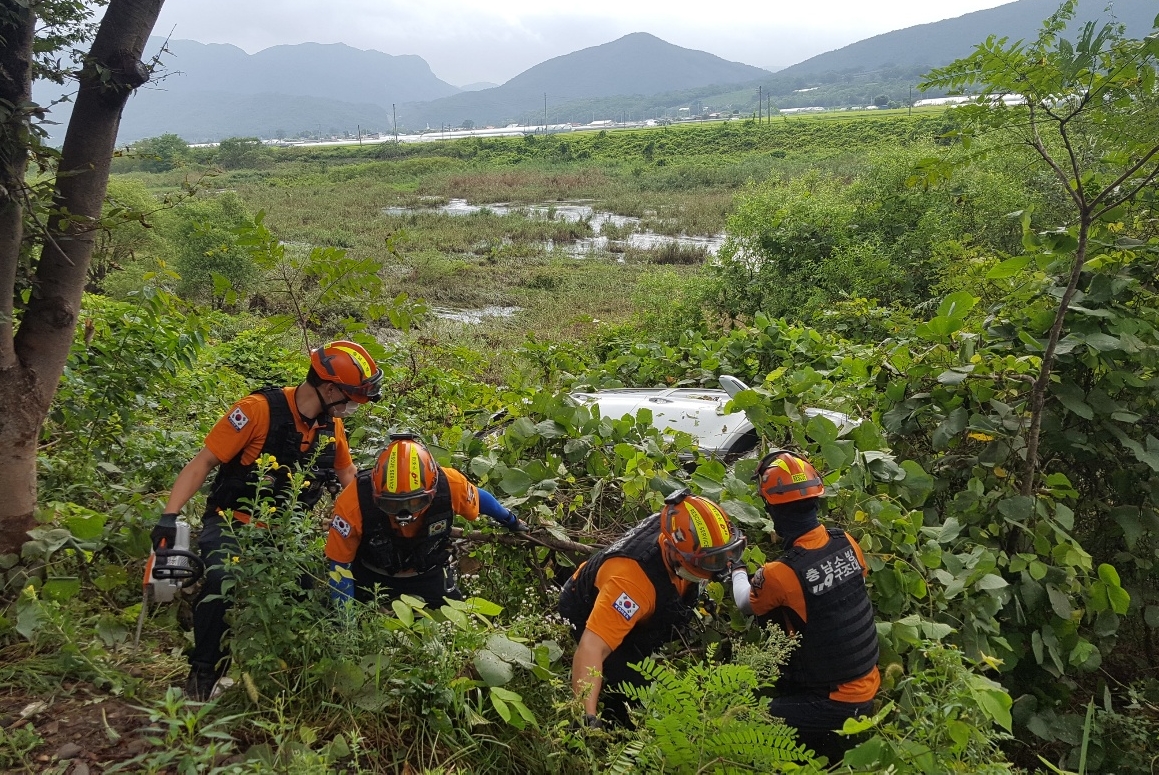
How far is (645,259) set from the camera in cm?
2291

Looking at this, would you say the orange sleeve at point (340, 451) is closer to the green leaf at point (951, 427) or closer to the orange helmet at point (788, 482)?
the orange helmet at point (788, 482)

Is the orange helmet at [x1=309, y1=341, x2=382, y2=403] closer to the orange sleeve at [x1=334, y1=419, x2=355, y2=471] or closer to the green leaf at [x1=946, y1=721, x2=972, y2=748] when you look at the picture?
the orange sleeve at [x1=334, y1=419, x2=355, y2=471]

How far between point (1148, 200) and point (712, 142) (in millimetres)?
59418

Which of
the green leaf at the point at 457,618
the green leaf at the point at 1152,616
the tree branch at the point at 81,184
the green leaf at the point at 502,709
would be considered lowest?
the green leaf at the point at 1152,616

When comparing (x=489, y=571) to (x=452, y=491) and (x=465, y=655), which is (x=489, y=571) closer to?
(x=452, y=491)

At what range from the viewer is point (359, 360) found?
3162mm

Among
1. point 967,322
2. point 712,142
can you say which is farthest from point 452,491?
point 712,142

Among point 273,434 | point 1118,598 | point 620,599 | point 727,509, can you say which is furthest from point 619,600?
point 1118,598

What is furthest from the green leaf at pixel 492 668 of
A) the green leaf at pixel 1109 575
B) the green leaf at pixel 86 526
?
the green leaf at pixel 1109 575

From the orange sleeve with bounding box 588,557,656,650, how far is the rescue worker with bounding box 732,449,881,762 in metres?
0.44

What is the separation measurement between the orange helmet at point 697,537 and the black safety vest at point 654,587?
0.08m

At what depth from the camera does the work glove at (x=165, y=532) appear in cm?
278

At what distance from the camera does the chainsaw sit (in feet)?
8.93

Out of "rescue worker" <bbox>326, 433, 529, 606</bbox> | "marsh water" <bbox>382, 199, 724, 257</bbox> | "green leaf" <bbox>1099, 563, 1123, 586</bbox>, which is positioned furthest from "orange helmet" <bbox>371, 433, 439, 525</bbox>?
"marsh water" <bbox>382, 199, 724, 257</bbox>
